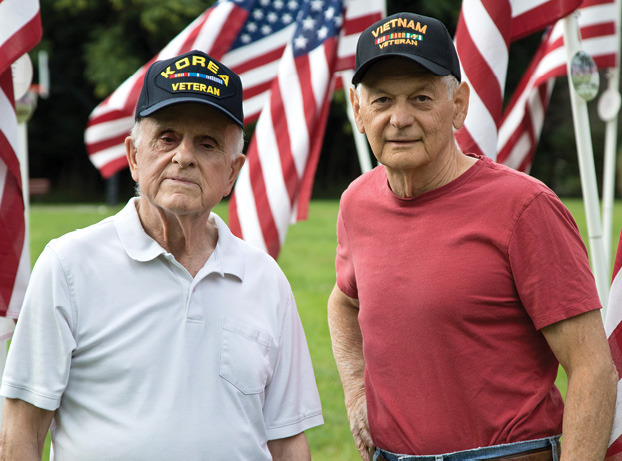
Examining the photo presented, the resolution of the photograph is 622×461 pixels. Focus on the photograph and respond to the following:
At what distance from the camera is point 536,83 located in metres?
6.06

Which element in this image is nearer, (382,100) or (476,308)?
(476,308)

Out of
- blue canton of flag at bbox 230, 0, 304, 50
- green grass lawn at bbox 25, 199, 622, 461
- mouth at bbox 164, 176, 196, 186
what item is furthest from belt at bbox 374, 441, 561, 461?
blue canton of flag at bbox 230, 0, 304, 50

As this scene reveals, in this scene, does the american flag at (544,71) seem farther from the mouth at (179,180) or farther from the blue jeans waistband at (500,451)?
the mouth at (179,180)

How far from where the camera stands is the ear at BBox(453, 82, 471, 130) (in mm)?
2744

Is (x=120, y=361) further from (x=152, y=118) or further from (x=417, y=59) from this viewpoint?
(x=417, y=59)

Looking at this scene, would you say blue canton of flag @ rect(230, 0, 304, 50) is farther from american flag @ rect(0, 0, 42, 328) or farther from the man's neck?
the man's neck

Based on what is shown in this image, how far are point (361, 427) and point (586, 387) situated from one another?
0.85m

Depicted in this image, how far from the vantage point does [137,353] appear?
234 cm

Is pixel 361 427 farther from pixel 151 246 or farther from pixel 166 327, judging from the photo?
pixel 151 246

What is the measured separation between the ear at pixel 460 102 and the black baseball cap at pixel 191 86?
74cm

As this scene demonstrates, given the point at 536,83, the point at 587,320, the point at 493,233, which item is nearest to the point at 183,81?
the point at 493,233

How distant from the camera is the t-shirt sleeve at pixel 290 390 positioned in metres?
2.58

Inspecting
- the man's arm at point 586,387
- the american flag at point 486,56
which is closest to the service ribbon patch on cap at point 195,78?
the man's arm at point 586,387

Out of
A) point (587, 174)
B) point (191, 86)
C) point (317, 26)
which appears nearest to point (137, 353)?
point (191, 86)
